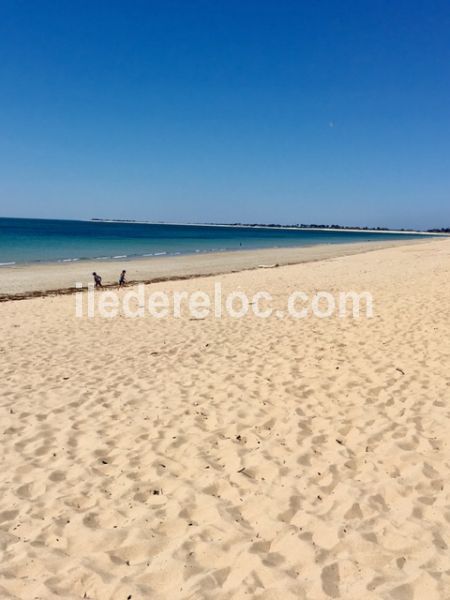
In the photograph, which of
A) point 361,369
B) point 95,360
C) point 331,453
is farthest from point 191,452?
point 95,360

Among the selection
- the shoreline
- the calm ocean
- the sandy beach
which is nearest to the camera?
the sandy beach

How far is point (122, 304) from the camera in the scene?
15.0 metres

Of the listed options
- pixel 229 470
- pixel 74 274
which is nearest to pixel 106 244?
pixel 74 274

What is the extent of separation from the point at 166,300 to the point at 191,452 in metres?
10.9

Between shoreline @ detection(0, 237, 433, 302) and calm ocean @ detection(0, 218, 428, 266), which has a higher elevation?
calm ocean @ detection(0, 218, 428, 266)

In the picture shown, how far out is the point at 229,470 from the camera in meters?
4.43

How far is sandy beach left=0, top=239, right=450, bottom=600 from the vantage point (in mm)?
3105

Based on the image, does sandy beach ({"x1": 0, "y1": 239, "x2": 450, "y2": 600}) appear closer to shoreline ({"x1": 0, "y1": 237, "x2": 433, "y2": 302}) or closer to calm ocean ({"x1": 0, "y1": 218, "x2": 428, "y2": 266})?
shoreline ({"x1": 0, "y1": 237, "x2": 433, "y2": 302})

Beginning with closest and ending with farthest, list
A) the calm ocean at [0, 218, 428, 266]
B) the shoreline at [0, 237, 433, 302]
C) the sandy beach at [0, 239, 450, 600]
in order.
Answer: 1. the sandy beach at [0, 239, 450, 600]
2. the shoreline at [0, 237, 433, 302]
3. the calm ocean at [0, 218, 428, 266]

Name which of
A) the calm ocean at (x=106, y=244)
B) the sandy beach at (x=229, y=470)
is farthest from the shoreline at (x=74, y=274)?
the sandy beach at (x=229, y=470)

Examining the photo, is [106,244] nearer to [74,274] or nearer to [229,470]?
[74,274]

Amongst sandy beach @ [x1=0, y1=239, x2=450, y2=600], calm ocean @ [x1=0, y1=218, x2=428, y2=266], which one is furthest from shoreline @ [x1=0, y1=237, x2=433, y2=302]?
sandy beach @ [x1=0, y1=239, x2=450, y2=600]

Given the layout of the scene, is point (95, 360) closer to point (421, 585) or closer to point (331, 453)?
point (331, 453)

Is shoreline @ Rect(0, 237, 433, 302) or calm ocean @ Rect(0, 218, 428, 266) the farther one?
calm ocean @ Rect(0, 218, 428, 266)
